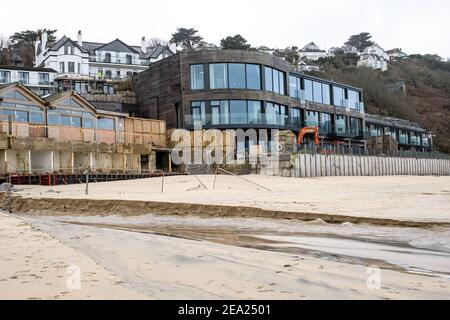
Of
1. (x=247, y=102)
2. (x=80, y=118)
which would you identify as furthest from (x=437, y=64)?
(x=80, y=118)

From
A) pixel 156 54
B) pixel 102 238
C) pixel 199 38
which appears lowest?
pixel 102 238

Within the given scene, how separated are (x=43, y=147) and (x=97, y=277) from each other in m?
27.9

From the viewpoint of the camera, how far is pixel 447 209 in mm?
13398

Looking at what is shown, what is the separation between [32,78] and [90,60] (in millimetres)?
13651

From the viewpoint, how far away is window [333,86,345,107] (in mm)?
55125

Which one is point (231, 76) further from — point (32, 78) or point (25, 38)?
point (25, 38)

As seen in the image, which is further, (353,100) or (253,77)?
(353,100)

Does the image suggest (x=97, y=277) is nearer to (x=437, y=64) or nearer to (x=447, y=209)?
(x=447, y=209)

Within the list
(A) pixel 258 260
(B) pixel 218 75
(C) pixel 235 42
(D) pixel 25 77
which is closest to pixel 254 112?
(B) pixel 218 75

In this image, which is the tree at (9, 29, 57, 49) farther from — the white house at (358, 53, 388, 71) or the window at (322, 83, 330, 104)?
the white house at (358, 53, 388, 71)

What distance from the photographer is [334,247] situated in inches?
337

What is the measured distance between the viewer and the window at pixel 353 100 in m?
57.6

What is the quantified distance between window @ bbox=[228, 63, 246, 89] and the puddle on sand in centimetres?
3124
